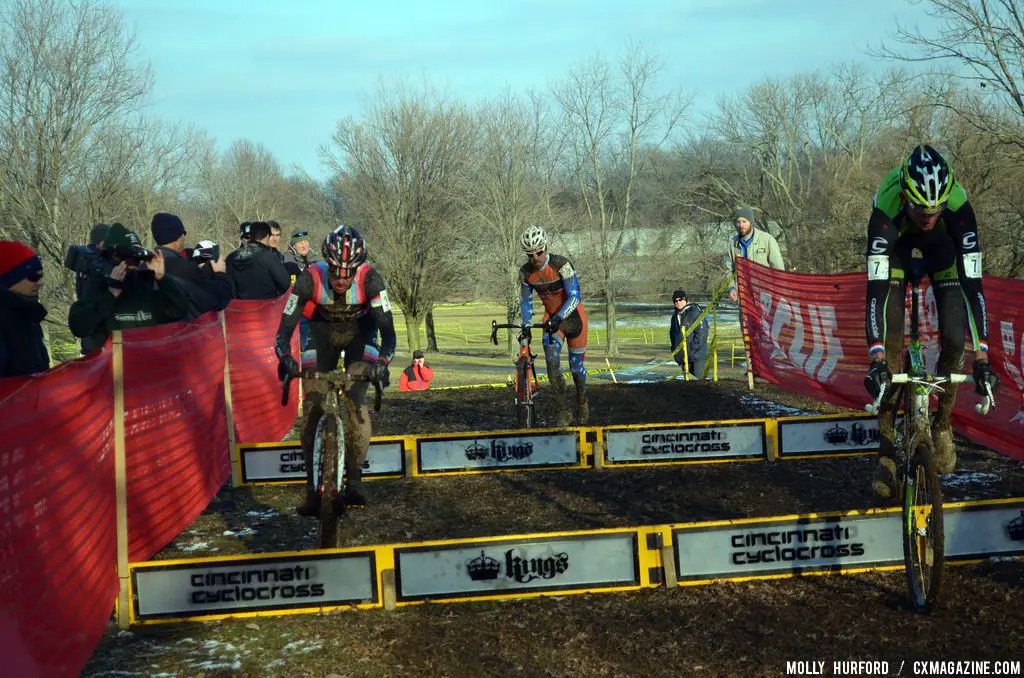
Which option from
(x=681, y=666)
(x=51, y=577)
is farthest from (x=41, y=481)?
(x=681, y=666)

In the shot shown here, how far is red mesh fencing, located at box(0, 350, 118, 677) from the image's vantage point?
13.7 ft

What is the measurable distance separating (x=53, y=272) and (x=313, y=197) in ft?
109

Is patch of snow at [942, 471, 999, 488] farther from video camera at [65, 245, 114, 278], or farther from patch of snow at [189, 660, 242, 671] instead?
video camera at [65, 245, 114, 278]

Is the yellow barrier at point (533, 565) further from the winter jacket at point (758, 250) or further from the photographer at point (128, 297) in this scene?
the winter jacket at point (758, 250)

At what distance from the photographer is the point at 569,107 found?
5500 cm

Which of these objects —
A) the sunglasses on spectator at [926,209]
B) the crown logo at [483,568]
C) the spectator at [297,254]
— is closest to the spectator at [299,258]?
the spectator at [297,254]

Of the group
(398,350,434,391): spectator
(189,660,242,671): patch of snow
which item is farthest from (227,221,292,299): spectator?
(189,660,242,671): patch of snow

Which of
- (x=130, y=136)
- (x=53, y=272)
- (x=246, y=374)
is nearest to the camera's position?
(x=246, y=374)

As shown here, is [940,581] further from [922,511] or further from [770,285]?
[770,285]

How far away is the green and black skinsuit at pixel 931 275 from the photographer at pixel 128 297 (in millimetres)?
5655

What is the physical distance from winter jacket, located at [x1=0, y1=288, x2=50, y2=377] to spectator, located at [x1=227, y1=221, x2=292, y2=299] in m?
5.66

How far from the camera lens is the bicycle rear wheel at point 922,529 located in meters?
5.27

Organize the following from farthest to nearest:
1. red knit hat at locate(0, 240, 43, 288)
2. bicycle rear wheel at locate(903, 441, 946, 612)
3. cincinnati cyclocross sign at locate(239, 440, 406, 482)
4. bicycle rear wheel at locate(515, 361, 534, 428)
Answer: bicycle rear wheel at locate(515, 361, 534, 428), cincinnati cyclocross sign at locate(239, 440, 406, 482), red knit hat at locate(0, 240, 43, 288), bicycle rear wheel at locate(903, 441, 946, 612)

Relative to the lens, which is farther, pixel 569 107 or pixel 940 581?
pixel 569 107
